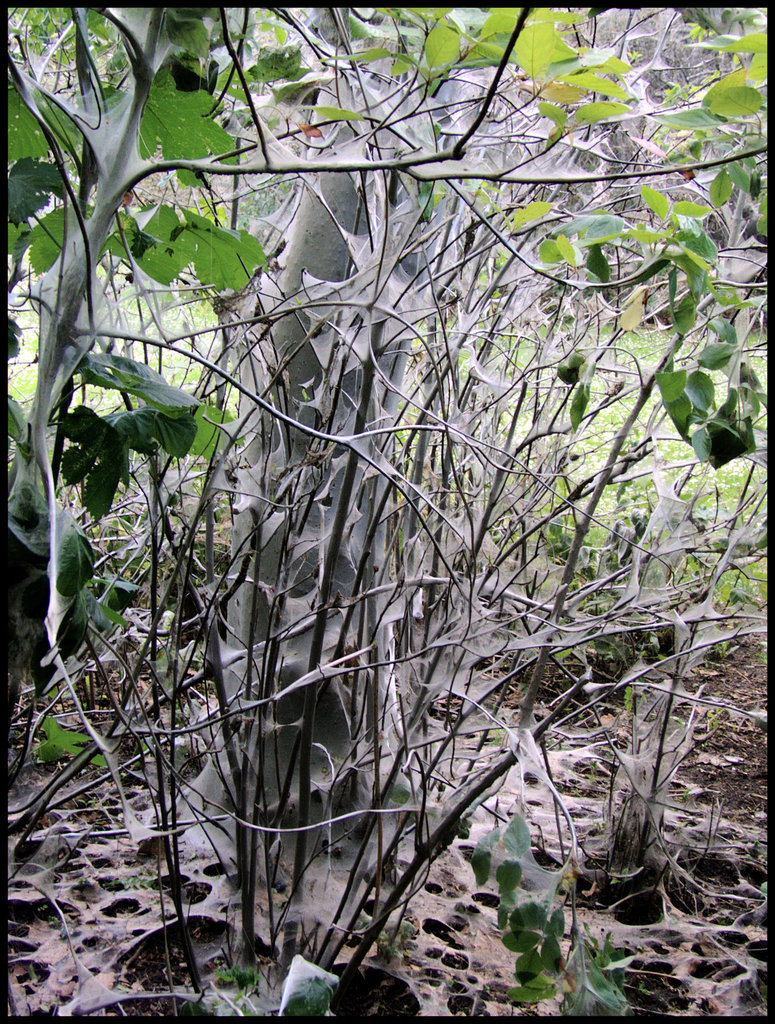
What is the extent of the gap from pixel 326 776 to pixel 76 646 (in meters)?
0.89

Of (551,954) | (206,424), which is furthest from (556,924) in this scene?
(206,424)

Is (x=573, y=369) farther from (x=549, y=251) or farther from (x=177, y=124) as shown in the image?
(x=177, y=124)

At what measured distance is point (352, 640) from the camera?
1556 mm

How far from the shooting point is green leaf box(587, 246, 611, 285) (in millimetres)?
1055

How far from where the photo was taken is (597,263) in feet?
3.50

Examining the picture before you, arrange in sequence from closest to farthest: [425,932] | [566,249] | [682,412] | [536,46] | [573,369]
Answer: [536,46] → [566,249] → [682,412] → [573,369] → [425,932]

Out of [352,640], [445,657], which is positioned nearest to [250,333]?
[352,640]

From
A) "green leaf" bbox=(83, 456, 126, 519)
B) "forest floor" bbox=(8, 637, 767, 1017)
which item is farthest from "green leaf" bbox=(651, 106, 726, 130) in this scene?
"forest floor" bbox=(8, 637, 767, 1017)

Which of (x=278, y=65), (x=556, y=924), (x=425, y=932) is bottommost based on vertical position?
(x=425, y=932)

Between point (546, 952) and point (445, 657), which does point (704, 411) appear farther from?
point (546, 952)

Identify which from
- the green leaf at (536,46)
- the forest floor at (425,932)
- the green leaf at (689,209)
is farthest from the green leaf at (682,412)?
the forest floor at (425,932)

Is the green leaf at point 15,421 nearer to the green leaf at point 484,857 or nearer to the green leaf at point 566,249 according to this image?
the green leaf at point 566,249

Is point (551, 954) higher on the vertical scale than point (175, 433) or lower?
lower

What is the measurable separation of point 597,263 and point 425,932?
4.68 feet
